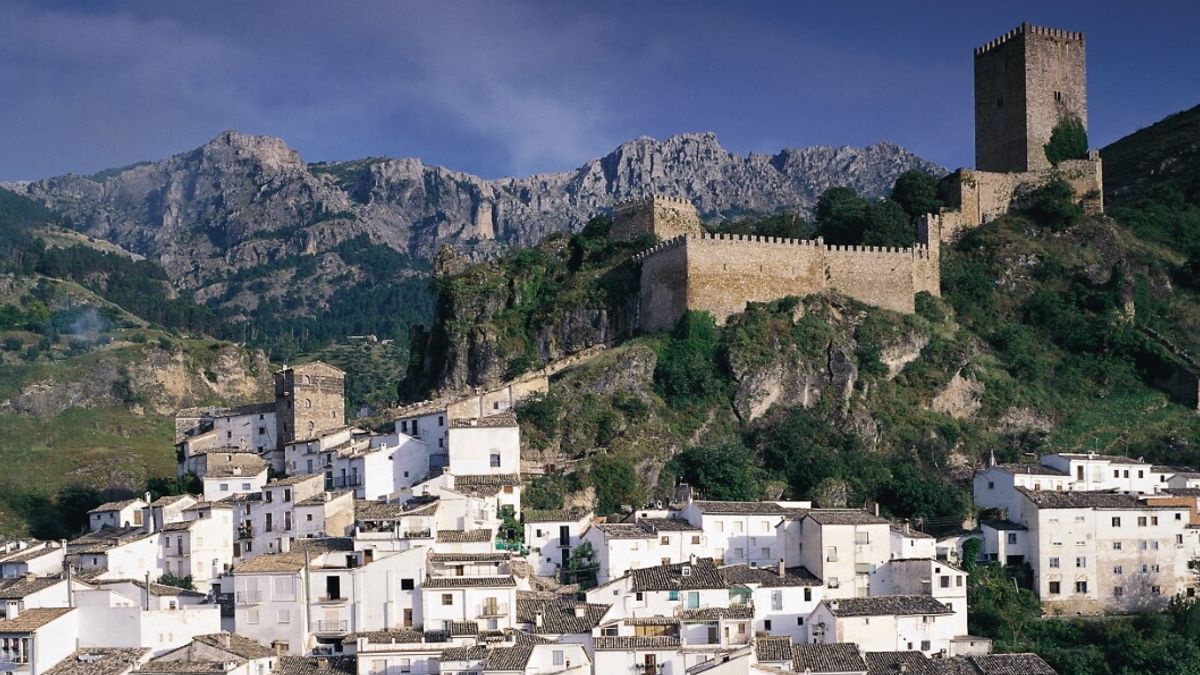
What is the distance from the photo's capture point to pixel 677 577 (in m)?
40.6

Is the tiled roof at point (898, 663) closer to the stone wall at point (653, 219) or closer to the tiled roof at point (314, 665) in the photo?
the tiled roof at point (314, 665)

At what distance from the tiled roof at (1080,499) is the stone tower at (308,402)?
74.4 ft

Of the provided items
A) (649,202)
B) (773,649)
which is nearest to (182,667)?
(773,649)

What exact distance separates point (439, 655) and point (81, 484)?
38.6 metres

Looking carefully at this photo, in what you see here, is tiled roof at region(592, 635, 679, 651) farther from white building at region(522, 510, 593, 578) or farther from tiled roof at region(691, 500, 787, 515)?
tiled roof at region(691, 500, 787, 515)

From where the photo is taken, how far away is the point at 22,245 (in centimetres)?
12275

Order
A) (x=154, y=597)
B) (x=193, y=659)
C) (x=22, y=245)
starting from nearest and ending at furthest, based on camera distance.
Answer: (x=193, y=659), (x=154, y=597), (x=22, y=245)

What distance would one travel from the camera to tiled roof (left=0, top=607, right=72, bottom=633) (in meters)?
36.8

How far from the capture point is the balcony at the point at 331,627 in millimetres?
39844

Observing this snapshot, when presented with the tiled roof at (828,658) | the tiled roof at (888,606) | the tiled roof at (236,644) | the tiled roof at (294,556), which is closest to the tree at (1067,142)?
the tiled roof at (888,606)

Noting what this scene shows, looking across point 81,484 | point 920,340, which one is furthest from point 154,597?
point 81,484

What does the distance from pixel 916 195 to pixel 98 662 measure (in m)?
38.8

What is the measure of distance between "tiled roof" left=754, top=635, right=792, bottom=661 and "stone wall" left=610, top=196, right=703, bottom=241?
78.0 feet

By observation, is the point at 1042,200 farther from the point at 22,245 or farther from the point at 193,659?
the point at 22,245
